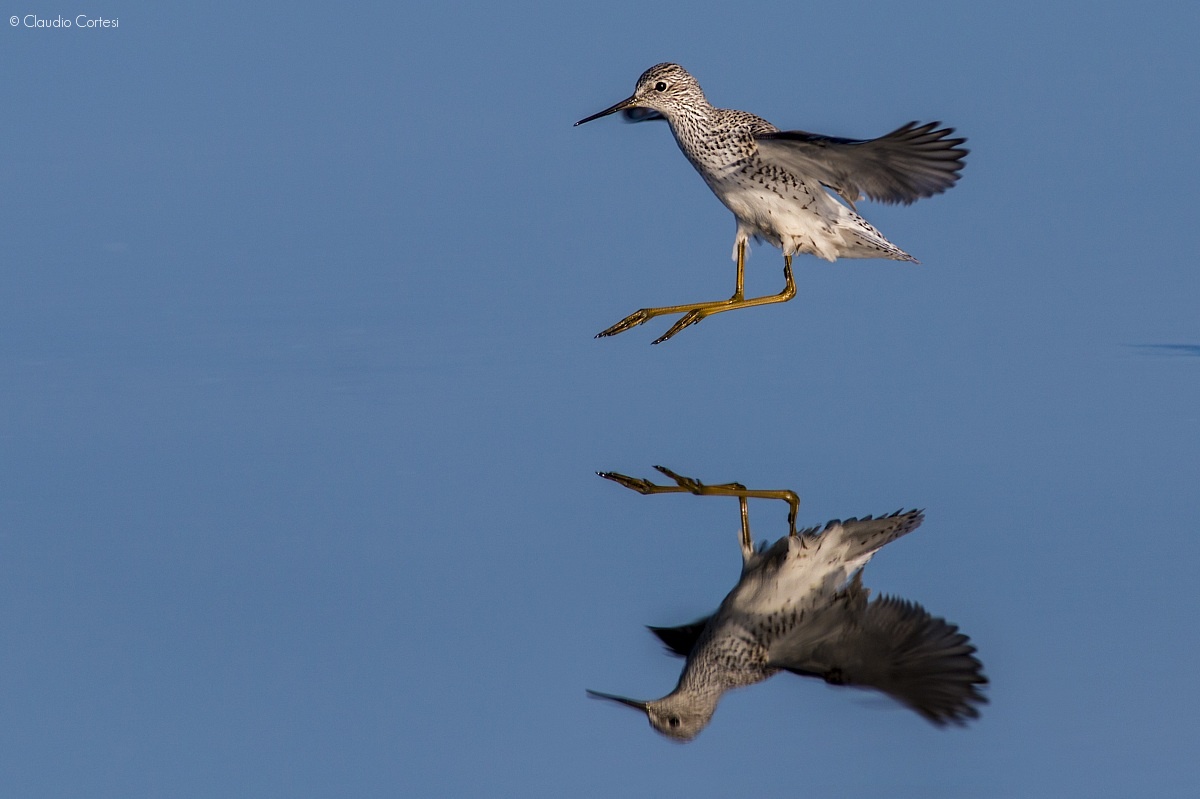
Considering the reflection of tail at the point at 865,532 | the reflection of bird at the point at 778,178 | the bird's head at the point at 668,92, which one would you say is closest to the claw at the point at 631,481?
the reflection of tail at the point at 865,532

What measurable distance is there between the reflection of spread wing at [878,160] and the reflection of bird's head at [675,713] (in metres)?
3.73

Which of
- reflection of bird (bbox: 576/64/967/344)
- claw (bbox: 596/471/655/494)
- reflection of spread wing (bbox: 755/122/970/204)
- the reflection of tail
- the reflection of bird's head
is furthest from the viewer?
reflection of bird (bbox: 576/64/967/344)

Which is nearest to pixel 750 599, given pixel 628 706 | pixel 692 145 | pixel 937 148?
pixel 628 706

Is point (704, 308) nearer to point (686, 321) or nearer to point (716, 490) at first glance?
point (686, 321)

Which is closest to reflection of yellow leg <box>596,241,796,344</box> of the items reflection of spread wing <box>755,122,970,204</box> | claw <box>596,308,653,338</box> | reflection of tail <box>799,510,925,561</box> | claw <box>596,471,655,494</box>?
claw <box>596,308,653,338</box>

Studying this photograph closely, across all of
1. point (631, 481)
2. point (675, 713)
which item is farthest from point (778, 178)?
point (675, 713)

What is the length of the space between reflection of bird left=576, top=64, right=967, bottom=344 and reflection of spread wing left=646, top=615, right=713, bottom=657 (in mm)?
3559

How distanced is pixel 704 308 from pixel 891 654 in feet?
14.0

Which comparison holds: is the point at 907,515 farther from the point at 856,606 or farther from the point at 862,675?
the point at 862,675

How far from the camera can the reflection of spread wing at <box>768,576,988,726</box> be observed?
667 centimetres

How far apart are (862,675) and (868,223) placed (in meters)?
4.67

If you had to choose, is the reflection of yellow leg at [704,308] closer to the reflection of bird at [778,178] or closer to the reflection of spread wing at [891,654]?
the reflection of bird at [778,178]

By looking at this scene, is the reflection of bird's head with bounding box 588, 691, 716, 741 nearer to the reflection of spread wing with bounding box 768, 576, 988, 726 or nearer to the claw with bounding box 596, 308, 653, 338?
the reflection of spread wing with bounding box 768, 576, 988, 726

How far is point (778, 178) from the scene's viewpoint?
10.6 meters
